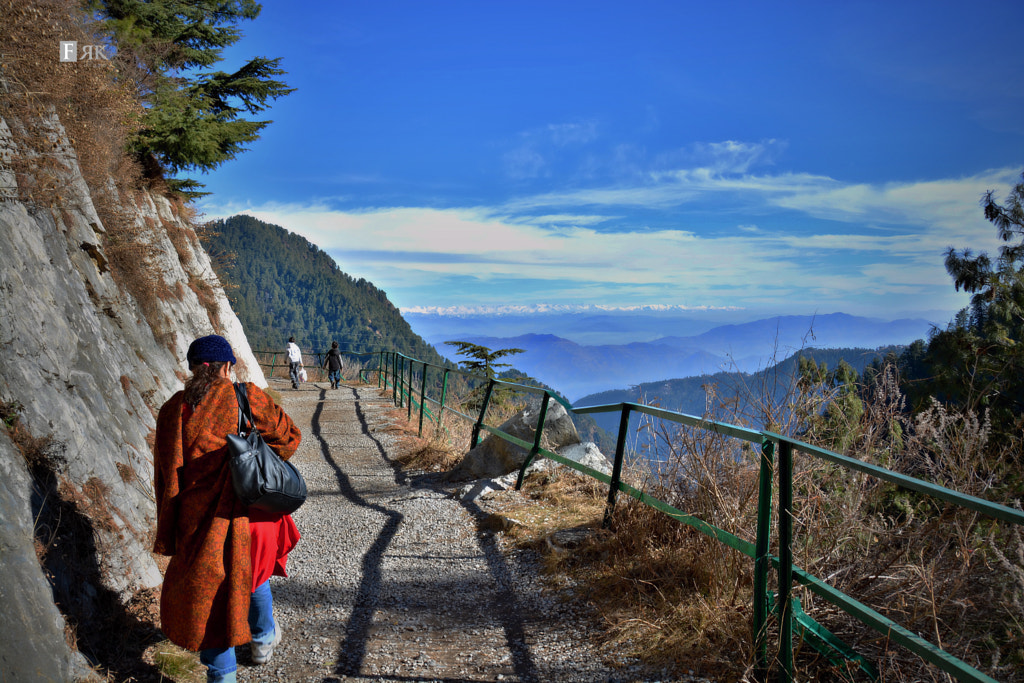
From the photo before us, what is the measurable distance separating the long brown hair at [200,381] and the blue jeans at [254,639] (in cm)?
95

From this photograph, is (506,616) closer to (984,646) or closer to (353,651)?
(353,651)

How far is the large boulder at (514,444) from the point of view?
21.1 ft

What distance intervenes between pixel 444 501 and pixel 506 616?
2.34 metres

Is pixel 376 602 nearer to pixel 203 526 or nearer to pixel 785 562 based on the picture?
pixel 203 526

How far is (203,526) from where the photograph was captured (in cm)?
284

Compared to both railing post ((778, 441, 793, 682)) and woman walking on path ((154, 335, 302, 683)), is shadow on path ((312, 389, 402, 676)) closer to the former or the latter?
woman walking on path ((154, 335, 302, 683))

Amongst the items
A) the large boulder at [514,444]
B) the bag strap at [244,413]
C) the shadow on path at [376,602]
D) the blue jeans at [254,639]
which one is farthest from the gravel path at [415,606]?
the bag strap at [244,413]

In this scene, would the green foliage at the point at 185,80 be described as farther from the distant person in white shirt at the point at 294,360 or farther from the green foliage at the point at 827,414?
the green foliage at the point at 827,414

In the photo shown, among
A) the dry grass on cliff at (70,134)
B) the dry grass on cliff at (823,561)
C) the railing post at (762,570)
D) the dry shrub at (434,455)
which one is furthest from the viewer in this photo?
the dry shrub at (434,455)

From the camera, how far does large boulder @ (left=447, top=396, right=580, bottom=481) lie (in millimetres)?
6441

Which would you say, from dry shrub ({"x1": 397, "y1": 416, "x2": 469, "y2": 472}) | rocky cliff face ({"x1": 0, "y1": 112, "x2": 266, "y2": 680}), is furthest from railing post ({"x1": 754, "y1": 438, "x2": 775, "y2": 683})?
dry shrub ({"x1": 397, "y1": 416, "x2": 469, "y2": 472})

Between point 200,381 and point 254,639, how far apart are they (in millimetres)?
1330

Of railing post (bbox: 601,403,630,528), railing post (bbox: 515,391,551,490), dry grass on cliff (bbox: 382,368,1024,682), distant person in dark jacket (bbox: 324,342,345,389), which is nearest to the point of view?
dry grass on cliff (bbox: 382,368,1024,682)

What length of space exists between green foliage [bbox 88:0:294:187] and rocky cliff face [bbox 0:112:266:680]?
997cm
